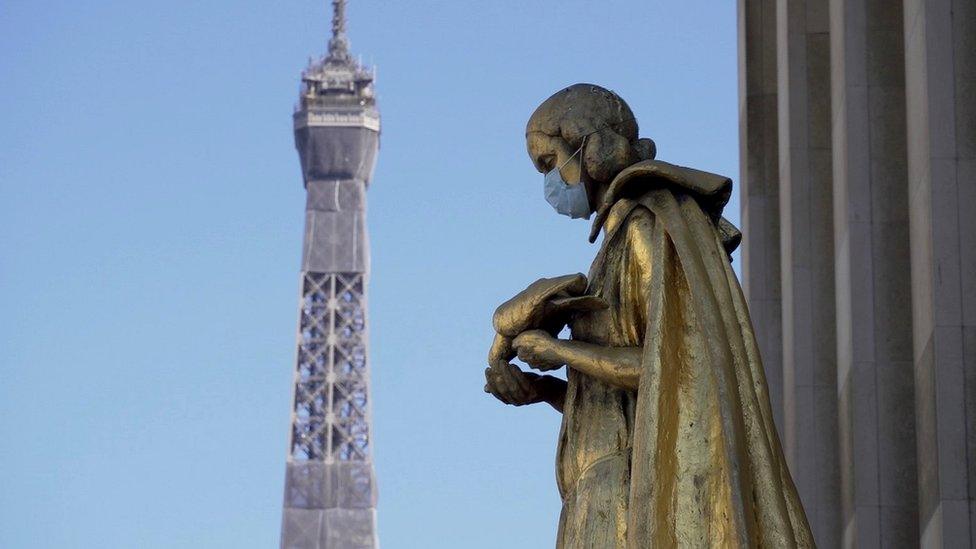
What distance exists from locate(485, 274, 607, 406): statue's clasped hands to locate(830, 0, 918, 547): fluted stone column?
5.55 metres

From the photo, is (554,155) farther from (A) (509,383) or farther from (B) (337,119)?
(B) (337,119)

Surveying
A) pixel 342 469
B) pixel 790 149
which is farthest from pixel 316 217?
pixel 790 149

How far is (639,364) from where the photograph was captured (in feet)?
32.9

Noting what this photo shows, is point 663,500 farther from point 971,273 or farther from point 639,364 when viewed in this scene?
point 971,273

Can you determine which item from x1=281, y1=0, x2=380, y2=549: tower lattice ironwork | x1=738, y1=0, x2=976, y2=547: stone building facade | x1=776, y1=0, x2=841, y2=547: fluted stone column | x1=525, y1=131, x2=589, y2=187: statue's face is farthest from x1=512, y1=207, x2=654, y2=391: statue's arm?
x1=281, y1=0, x2=380, y2=549: tower lattice ironwork

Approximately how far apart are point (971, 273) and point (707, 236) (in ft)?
13.6

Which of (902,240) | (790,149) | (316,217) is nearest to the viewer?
(902,240)

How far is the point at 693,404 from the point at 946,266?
181 inches

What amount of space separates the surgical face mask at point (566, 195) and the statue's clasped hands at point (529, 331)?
1.17 feet

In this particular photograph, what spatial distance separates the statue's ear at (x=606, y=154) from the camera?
10.5 metres

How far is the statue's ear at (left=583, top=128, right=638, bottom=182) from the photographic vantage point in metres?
10.5

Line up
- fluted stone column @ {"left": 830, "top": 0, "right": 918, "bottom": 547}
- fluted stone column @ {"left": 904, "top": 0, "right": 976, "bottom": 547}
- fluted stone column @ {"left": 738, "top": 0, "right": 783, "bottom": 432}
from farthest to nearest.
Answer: fluted stone column @ {"left": 738, "top": 0, "right": 783, "bottom": 432}, fluted stone column @ {"left": 830, "top": 0, "right": 918, "bottom": 547}, fluted stone column @ {"left": 904, "top": 0, "right": 976, "bottom": 547}

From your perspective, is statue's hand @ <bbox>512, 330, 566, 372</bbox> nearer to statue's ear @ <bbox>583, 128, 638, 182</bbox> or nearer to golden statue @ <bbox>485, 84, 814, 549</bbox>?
golden statue @ <bbox>485, 84, 814, 549</bbox>

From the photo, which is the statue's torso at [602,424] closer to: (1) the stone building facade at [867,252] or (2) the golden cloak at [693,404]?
(2) the golden cloak at [693,404]
